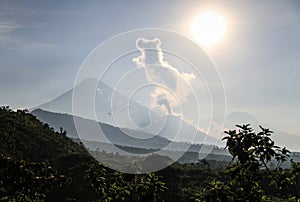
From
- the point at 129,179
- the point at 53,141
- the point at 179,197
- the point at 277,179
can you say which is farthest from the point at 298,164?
the point at 53,141

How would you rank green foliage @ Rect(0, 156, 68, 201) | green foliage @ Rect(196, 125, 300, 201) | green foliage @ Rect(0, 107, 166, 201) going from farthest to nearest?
1. green foliage @ Rect(0, 107, 166, 201)
2. green foliage @ Rect(0, 156, 68, 201)
3. green foliage @ Rect(196, 125, 300, 201)

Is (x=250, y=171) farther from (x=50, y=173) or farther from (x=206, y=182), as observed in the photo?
(x=50, y=173)

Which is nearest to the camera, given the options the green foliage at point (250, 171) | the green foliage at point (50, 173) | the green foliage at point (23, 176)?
the green foliage at point (250, 171)

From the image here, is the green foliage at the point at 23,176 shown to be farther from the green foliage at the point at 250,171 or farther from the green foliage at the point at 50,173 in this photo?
the green foliage at the point at 250,171

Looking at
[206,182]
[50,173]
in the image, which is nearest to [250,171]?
[206,182]

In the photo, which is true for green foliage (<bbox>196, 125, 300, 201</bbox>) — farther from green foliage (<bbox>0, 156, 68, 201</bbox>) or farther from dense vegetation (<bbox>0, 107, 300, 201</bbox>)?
green foliage (<bbox>0, 156, 68, 201</bbox>)

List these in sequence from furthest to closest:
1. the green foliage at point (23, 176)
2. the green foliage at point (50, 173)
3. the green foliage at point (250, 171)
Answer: the green foliage at point (50, 173), the green foliage at point (23, 176), the green foliage at point (250, 171)

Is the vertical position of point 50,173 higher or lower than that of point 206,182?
higher

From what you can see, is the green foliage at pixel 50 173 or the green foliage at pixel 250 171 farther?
the green foliage at pixel 50 173

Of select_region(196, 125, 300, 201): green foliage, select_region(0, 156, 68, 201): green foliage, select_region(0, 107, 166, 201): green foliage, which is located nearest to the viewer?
select_region(196, 125, 300, 201): green foliage

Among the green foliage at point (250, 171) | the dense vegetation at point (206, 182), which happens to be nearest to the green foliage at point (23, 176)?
the dense vegetation at point (206, 182)

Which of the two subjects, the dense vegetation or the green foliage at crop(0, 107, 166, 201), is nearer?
the dense vegetation

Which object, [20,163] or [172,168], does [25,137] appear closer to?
[172,168]

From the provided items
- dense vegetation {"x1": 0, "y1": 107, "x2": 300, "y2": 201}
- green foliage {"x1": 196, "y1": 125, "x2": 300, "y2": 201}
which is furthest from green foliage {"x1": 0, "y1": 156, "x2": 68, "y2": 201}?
green foliage {"x1": 196, "y1": 125, "x2": 300, "y2": 201}
